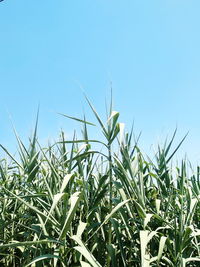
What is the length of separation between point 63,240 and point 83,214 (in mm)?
302

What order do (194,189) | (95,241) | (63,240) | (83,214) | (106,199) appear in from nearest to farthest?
(63,240) < (95,241) < (83,214) < (106,199) < (194,189)

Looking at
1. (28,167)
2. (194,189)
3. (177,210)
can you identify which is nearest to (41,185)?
(28,167)

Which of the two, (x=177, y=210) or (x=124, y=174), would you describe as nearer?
(x=124, y=174)

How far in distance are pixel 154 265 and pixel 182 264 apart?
149 millimetres

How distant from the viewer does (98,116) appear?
145 cm

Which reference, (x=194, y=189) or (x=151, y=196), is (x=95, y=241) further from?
(x=194, y=189)

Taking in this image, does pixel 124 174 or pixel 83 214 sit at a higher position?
pixel 124 174

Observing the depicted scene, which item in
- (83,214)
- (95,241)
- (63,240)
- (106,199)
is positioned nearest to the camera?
A: (63,240)

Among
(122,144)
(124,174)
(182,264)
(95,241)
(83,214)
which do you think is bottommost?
(182,264)

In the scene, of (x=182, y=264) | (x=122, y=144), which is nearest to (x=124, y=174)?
(x=122, y=144)

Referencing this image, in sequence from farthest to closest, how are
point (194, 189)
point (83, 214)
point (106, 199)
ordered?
1. point (194, 189)
2. point (106, 199)
3. point (83, 214)

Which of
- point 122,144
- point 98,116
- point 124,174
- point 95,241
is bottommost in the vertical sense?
point 95,241

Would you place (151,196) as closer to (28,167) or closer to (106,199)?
(106,199)

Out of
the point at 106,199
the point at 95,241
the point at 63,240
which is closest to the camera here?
the point at 63,240
